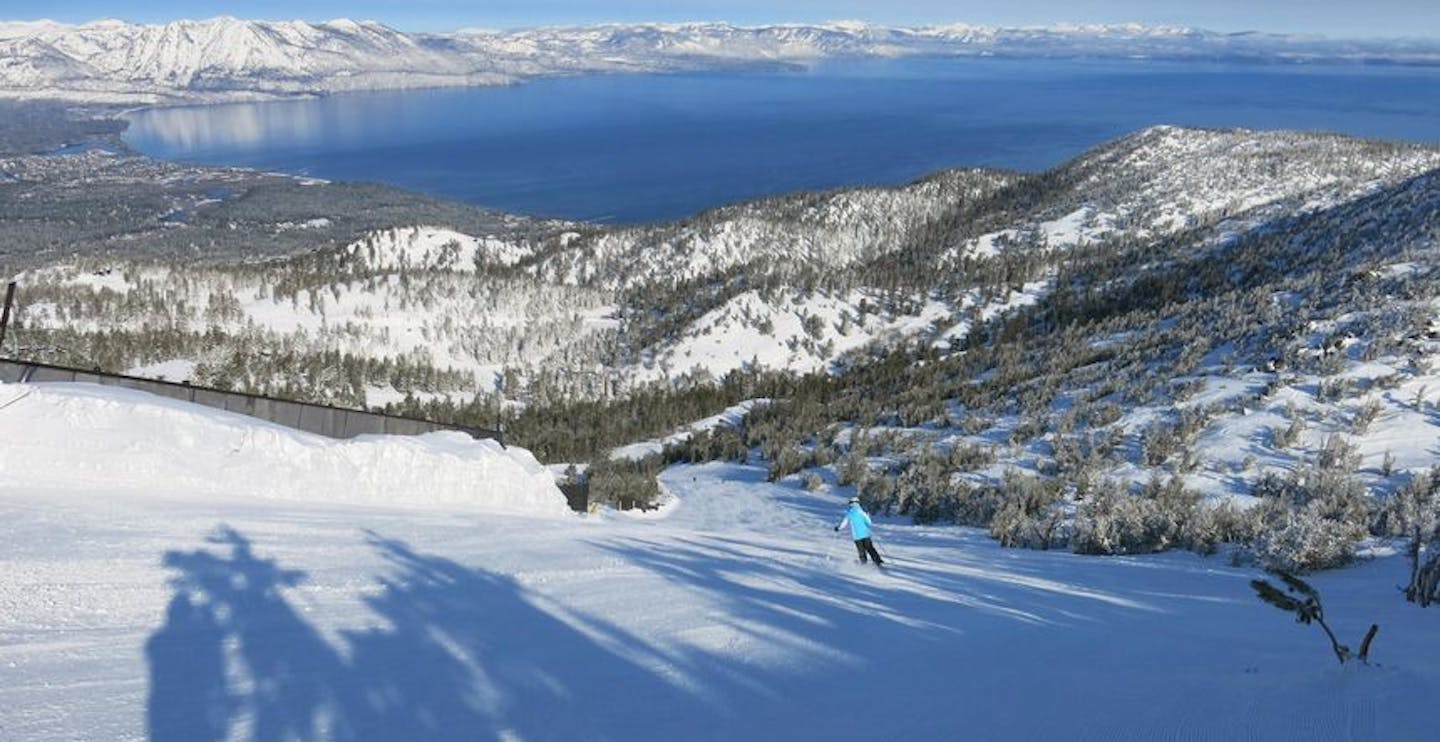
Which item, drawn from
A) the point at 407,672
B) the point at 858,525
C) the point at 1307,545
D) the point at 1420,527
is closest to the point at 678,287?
the point at 858,525

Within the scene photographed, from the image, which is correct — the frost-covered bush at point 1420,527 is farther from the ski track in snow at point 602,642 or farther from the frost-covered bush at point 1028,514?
the frost-covered bush at point 1028,514

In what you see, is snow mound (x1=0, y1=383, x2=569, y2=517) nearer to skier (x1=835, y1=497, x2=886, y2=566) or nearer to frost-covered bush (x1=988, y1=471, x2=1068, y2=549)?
skier (x1=835, y1=497, x2=886, y2=566)

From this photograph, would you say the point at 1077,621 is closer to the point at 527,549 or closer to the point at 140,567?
the point at 527,549

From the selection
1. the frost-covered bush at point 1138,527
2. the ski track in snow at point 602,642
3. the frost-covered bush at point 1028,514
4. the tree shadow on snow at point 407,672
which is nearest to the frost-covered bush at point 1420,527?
the ski track in snow at point 602,642

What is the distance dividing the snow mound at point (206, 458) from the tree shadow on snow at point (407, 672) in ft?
14.2

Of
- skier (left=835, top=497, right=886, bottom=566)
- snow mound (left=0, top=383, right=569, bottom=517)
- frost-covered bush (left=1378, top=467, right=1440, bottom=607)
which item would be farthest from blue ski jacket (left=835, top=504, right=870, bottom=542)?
snow mound (left=0, top=383, right=569, bottom=517)

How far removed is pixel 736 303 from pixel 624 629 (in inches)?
3063

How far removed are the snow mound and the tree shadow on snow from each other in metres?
4.32

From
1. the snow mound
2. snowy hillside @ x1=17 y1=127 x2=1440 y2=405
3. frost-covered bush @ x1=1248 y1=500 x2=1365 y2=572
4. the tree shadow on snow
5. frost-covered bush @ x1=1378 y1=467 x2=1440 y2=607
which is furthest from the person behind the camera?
snowy hillside @ x1=17 y1=127 x2=1440 y2=405

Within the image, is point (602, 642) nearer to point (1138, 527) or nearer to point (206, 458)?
point (206, 458)

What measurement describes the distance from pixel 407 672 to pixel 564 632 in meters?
1.68

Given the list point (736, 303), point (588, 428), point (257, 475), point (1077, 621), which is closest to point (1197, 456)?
point (1077, 621)

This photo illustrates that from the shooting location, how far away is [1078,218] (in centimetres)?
10744

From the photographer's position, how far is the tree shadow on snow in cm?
595
